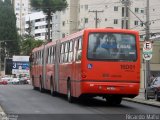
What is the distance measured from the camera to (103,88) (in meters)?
23.2

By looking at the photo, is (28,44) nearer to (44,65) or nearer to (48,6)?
(48,6)

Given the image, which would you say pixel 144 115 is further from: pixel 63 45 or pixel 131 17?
pixel 131 17

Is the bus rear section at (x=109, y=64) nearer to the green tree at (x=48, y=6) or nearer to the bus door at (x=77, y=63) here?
the bus door at (x=77, y=63)

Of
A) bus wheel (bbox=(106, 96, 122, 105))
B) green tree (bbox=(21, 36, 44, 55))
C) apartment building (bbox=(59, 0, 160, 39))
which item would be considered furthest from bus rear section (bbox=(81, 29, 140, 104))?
green tree (bbox=(21, 36, 44, 55))

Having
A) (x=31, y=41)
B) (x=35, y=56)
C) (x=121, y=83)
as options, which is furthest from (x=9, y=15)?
(x=121, y=83)

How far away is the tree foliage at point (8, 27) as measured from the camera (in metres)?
105

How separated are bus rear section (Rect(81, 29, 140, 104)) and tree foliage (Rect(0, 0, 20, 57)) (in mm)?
82836

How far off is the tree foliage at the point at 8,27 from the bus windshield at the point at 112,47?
82.7m

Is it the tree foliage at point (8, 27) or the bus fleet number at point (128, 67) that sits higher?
the tree foliage at point (8, 27)

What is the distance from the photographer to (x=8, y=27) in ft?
350

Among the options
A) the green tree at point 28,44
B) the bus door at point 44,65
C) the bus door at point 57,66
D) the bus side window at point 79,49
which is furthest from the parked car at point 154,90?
the green tree at point 28,44

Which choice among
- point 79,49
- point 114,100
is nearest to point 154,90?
point 114,100

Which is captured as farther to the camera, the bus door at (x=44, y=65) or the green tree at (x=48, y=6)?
the green tree at (x=48, y=6)

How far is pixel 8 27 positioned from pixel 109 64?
278 ft
